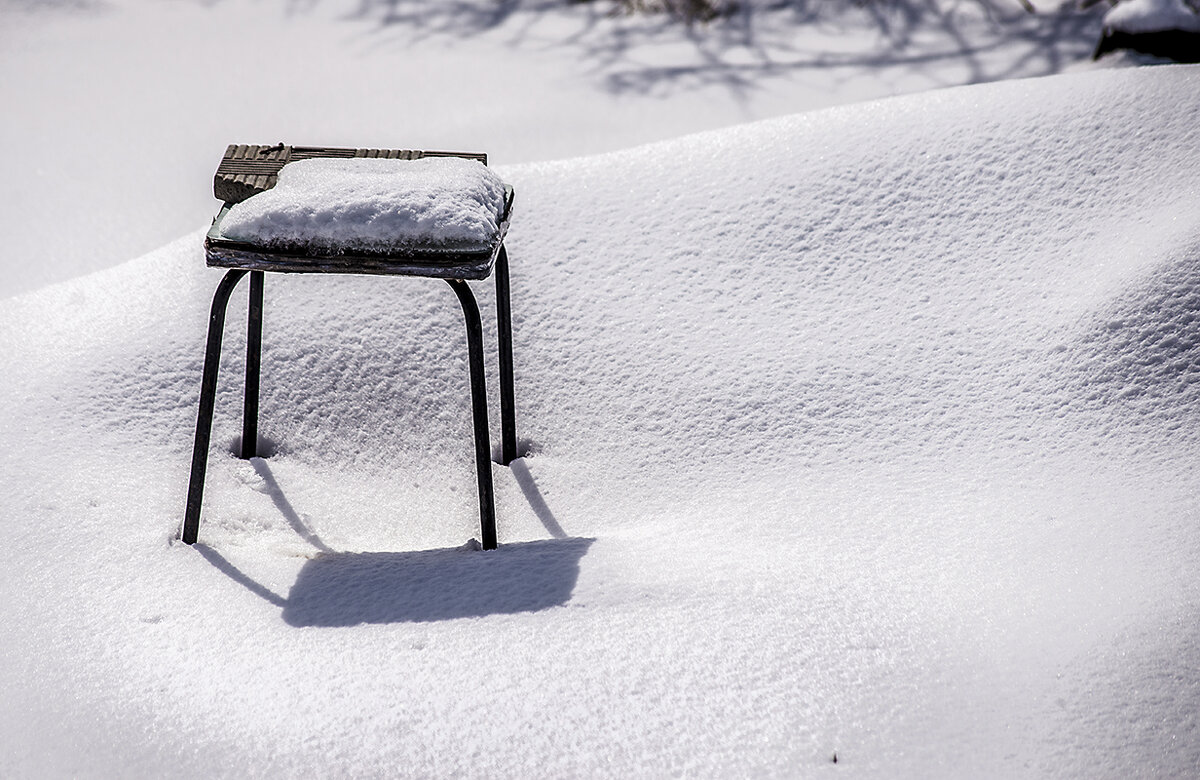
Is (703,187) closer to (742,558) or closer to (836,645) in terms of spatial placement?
(742,558)

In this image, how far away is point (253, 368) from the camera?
1834 millimetres

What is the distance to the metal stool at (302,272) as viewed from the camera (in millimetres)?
1405

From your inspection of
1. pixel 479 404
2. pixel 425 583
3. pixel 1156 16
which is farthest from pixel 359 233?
pixel 1156 16

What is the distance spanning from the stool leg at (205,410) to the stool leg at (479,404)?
0.35 m

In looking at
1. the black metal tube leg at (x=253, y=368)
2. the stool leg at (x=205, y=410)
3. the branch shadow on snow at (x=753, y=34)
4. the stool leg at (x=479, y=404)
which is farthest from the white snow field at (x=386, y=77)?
the stool leg at (x=479, y=404)

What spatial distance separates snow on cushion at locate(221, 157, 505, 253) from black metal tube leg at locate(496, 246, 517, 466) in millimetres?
270

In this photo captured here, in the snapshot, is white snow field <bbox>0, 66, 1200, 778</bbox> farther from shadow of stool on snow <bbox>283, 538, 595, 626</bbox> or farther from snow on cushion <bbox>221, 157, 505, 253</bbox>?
snow on cushion <bbox>221, 157, 505, 253</bbox>

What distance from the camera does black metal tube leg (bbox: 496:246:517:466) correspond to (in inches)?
70.5

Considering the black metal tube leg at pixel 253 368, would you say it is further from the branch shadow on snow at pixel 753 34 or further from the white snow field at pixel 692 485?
the branch shadow on snow at pixel 753 34

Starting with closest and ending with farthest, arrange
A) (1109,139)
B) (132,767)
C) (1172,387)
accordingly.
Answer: (132,767)
(1172,387)
(1109,139)

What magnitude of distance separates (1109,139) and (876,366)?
2.86 feet

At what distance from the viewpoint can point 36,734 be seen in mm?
1236

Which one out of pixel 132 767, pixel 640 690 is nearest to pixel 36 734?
pixel 132 767

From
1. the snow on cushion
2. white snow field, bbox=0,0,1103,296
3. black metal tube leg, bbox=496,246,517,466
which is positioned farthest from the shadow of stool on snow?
white snow field, bbox=0,0,1103,296
